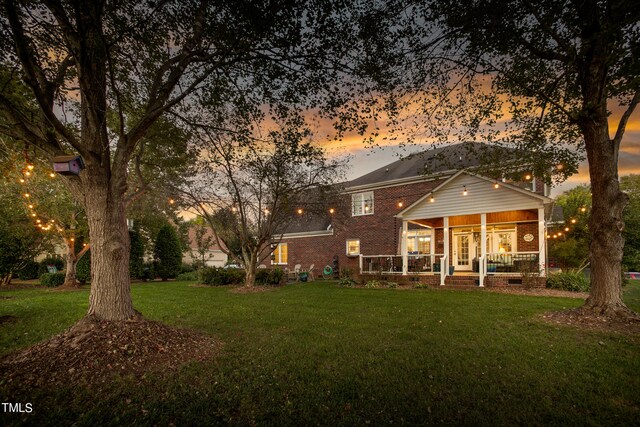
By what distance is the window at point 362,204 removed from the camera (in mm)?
20328

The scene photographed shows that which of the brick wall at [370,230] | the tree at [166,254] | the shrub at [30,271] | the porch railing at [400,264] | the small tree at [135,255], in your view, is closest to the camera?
the porch railing at [400,264]

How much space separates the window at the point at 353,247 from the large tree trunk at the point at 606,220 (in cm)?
1422

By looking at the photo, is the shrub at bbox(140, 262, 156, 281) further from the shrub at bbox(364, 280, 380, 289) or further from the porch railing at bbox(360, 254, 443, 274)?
the shrub at bbox(364, 280, 380, 289)

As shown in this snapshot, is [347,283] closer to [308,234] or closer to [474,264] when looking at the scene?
[474,264]

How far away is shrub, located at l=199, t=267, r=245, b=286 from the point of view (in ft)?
54.2

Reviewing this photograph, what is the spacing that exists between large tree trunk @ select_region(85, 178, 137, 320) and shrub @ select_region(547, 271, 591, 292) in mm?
14601

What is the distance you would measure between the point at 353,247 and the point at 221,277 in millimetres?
9037

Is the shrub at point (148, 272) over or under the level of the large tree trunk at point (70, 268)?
under

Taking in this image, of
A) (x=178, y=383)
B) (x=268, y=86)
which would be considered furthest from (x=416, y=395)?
(x=268, y=86)

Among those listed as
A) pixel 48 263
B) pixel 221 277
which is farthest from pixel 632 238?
pixel 48 263

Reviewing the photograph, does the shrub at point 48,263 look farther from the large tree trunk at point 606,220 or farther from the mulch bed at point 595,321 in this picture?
the large tree trunk at point 606,220

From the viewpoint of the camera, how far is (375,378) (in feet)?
12.2

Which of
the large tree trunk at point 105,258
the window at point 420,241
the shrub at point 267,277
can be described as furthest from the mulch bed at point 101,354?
the window at point 420,241

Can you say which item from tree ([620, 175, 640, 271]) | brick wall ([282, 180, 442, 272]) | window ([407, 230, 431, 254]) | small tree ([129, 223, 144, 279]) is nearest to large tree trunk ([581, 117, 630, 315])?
brick wall ([282, 180, 442, 272])
